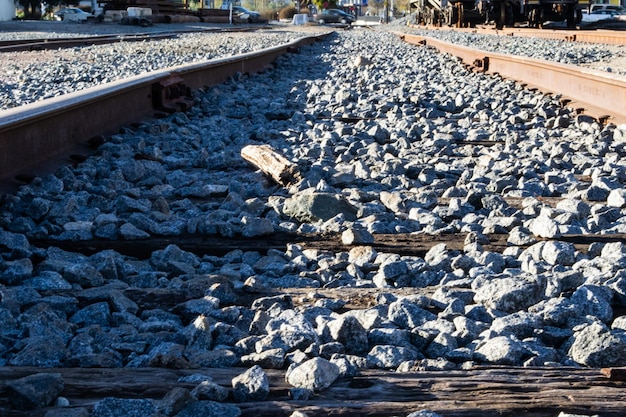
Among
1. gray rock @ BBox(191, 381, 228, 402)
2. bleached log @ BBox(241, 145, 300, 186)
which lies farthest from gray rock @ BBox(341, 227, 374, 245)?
gray rock @ BBox(191, 381, 228, 402)

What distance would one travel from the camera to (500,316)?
2652 mm

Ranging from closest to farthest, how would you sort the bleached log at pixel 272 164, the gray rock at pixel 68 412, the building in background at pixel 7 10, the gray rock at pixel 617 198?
the gray rock at pixel 68 412
the gray rock at pixel 617 198
the bleached log at pixel 272 164
the building in background at pixel 7 10

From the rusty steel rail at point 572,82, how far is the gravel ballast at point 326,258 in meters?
0.34

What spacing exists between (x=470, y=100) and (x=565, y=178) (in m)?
4.23

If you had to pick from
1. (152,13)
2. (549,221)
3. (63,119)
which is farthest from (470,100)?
(152,13)

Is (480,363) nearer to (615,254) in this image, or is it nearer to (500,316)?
(500,316)

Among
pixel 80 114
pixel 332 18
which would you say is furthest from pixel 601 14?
pixel 80 114

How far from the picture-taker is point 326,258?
3.38 metres

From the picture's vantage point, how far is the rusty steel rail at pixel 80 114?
4439 mm

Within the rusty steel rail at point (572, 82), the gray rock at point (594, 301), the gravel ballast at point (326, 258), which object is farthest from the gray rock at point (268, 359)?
the rusty steel rail at point (572, 82)

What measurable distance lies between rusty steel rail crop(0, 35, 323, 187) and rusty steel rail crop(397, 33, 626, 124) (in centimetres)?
367

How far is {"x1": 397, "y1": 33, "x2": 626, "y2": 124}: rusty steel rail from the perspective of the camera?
7.05 metres

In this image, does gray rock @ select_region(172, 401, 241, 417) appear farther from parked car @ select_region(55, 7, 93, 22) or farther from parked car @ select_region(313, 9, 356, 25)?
parked car @ select_region(313, 9, 356, 25)

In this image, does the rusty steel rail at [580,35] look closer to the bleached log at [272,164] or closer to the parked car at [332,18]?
the bleached log at [272,164]
